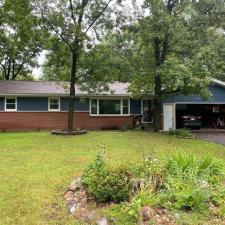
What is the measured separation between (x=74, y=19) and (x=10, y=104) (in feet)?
25.6

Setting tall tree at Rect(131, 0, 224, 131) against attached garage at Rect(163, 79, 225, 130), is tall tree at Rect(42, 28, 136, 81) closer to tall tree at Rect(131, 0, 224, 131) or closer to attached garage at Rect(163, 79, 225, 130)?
tall tree at Rect(131, 0, 224, 131)

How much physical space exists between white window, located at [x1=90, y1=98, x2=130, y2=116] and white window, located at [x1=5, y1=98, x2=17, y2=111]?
210 inches

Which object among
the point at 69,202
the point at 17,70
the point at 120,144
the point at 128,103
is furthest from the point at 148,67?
the point at 17,70

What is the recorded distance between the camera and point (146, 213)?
5.76 metres

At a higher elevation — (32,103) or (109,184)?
(32,103)

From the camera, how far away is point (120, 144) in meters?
16.8

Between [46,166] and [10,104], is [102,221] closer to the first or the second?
[46,166]

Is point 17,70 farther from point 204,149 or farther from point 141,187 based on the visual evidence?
point 141,187

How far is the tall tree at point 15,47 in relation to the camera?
81.3ft

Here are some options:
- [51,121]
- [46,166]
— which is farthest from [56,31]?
[46,166]

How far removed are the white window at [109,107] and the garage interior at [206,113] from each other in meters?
4.28

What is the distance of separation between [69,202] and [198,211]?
2442 mm

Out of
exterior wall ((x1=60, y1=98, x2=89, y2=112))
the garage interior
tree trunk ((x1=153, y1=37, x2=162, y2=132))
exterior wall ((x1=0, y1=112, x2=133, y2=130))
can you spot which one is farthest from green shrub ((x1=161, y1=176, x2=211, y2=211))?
the garage interior

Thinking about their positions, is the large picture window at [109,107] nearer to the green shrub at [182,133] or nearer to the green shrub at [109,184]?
the green shrub at [182,133]
